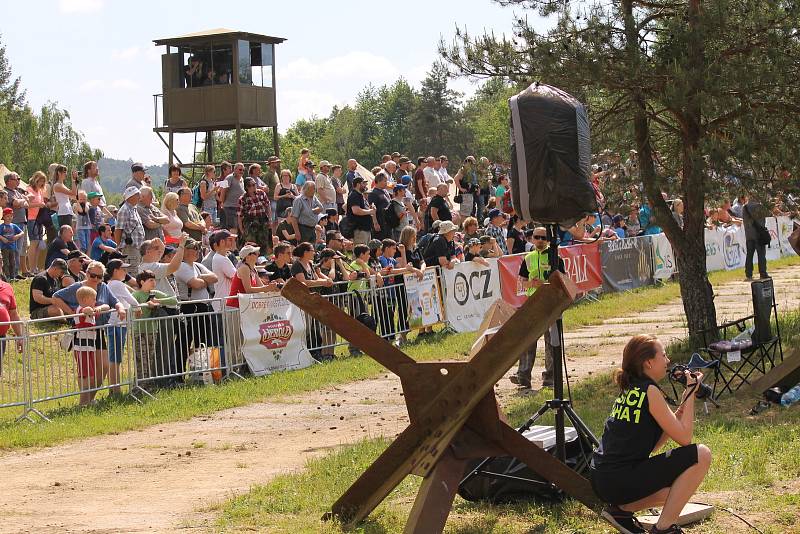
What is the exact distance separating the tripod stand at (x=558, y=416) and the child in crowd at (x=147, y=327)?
6925 millimetres

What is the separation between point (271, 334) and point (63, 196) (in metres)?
5.38

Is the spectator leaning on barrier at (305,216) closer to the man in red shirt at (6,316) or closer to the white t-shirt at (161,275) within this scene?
the white t-shirt at (161,275)

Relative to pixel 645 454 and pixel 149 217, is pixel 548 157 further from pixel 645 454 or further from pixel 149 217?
pixel 149 217

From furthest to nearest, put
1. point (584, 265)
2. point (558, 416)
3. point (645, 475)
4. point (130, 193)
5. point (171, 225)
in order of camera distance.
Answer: point (584, 265) < point (171, 225) < point (130, 193) < point (558, 416) < point (645, 475)

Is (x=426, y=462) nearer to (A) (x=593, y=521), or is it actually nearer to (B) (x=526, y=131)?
→ (A) (x=593, y=521)

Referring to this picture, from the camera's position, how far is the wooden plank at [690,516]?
7375 mm

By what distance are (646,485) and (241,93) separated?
29549 millimetres

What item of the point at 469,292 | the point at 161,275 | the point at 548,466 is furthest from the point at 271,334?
the point at 548,466

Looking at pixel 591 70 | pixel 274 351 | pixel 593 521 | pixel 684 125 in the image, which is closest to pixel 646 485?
pixel 593 521

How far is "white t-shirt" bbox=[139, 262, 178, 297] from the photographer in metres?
14.8

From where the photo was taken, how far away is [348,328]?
7.36m

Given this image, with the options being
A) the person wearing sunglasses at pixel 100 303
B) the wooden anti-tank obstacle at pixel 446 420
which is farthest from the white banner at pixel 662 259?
the wooden anti-tank obstacle at pixel 446 420

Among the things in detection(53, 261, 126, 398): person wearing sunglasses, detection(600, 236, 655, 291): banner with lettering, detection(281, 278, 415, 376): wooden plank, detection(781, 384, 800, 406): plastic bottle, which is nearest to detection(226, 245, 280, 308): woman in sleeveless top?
detection(53, 261, 126, 398): person wearing sunglasses

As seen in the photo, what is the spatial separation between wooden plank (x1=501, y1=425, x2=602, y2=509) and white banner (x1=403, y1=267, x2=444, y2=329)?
11045 mm
